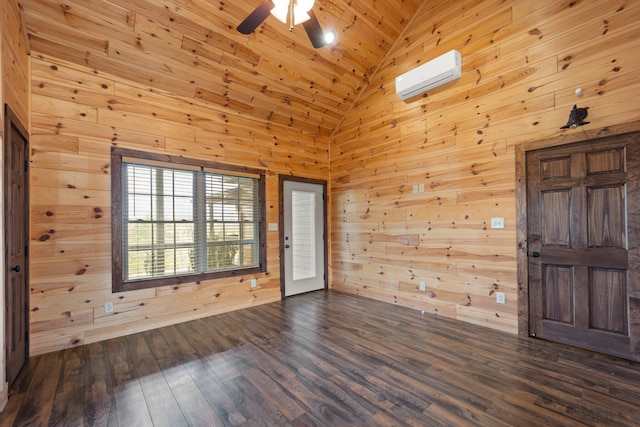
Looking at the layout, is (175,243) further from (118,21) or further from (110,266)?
(118,21)

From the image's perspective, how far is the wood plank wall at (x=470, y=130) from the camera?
2.68 m

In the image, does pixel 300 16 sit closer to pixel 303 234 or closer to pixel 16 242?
pixel 16 242

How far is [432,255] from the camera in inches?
151

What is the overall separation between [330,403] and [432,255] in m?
2.47

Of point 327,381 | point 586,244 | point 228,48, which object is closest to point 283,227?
point 228,48

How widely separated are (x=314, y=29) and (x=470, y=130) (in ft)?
7.50

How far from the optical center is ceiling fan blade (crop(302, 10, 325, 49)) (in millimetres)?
2233

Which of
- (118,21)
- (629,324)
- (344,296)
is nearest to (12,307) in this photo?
(118,21)

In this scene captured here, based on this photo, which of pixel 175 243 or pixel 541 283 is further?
pixel 175 243

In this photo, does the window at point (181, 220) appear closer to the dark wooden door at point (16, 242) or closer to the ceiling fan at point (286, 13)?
the dark wooden door at point (16, 242)

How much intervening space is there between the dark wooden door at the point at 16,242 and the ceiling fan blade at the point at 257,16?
1887 mm

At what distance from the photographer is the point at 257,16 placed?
218cm

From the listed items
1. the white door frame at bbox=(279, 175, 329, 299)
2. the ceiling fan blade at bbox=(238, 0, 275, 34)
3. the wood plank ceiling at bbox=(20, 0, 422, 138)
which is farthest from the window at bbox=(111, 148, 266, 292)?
the ceiling fan blade at bbox=(238, 0, 275, 34)

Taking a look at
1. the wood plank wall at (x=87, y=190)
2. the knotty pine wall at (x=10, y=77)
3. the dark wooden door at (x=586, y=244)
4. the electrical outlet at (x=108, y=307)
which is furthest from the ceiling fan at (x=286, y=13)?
the electrical outlet at (x=108, y=307)
